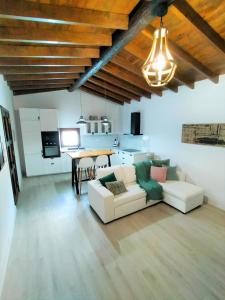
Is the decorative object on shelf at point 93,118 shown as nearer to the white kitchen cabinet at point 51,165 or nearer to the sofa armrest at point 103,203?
the white kitchen cabinet at point 51,165

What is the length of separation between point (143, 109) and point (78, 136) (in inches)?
109

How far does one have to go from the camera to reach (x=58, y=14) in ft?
5.99

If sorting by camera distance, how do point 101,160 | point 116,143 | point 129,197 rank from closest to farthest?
point 129,197
point 101,160
point 116,143

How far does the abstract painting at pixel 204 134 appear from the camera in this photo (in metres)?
3.27

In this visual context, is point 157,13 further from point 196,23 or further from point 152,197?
point 152,197

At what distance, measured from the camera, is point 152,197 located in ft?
11.2

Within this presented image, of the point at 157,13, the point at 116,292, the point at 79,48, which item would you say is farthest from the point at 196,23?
the point at 116,292

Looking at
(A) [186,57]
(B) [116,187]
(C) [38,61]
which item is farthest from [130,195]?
(C) [38,61]

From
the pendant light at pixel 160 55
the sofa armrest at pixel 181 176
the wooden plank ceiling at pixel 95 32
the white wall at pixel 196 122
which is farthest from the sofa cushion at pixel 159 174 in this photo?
the pendant light at pixel 160 55

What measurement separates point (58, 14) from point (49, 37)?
0.50 meters

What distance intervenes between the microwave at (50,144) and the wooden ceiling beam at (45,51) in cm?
333

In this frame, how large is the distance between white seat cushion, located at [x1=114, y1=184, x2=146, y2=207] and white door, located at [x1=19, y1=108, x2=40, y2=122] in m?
3.99

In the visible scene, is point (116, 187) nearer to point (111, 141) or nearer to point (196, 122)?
point (196, 122)

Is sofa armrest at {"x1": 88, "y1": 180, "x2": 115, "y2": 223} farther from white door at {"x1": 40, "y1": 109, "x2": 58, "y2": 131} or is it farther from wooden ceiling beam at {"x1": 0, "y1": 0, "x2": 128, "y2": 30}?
white door at {"x1": 40, "y1": 109, "x2": 58, "y2": 131}
